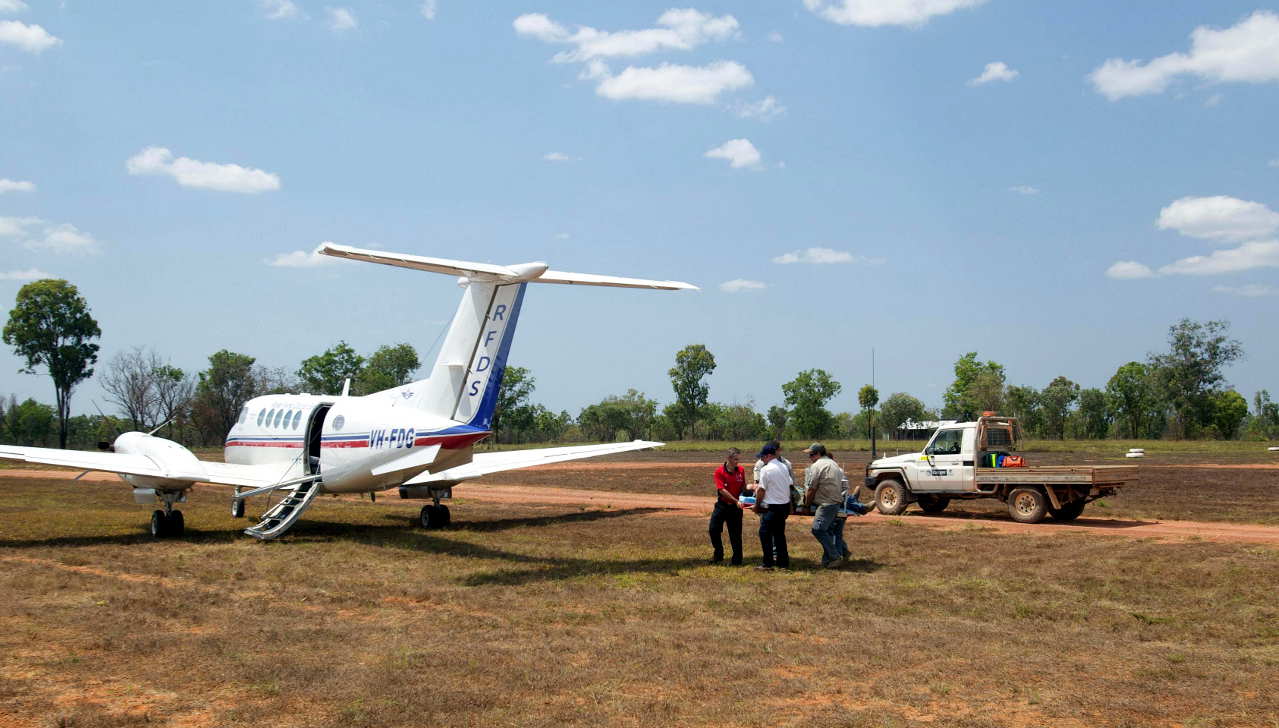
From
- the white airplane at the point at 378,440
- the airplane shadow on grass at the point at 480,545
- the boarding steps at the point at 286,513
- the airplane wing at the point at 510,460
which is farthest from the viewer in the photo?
the airplane wing at the point at 510,460

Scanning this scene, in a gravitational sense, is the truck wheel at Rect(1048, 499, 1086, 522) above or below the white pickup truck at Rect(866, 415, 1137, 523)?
below

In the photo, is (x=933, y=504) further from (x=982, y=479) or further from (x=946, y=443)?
(x=982, y=479)

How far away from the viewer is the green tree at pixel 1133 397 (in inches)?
3757

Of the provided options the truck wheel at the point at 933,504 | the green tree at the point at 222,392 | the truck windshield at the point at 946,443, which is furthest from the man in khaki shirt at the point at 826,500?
the green tree at the point at 222,392

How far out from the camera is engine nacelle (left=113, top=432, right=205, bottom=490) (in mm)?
18297

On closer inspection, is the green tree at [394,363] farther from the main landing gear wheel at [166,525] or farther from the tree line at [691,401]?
the main landing gear wheel at [166,525]

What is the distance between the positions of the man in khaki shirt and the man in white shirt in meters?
0.49

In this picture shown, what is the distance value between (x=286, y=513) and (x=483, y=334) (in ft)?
20.1

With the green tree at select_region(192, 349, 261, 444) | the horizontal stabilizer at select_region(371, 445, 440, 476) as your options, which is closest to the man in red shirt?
the horizontal stabilizer at select_region(371, 445, 440, 476)

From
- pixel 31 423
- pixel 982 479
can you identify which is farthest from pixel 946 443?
pixel 31 423

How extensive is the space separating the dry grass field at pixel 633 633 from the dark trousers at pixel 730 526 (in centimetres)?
54

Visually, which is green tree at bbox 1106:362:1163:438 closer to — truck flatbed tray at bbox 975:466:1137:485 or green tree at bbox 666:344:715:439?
green tree at bbox 666:344:715:439

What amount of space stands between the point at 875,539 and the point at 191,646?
1189cm

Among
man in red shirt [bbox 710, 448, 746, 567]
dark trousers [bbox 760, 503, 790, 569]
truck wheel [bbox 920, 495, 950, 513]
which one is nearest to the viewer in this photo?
dark trousers [bbox 760, 503, 790, 569]
